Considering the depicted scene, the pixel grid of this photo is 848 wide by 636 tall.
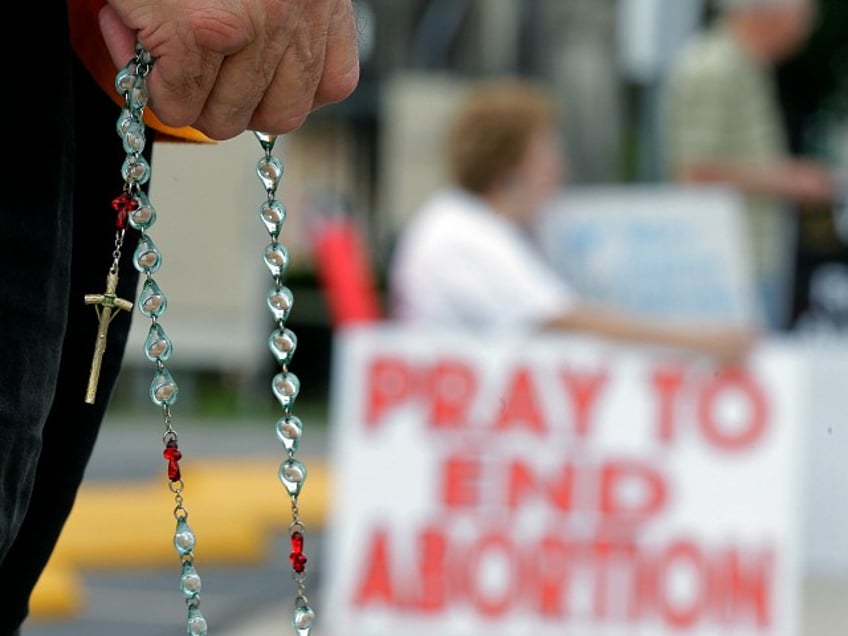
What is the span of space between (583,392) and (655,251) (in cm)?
114

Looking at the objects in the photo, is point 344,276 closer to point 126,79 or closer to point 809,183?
point 809,183

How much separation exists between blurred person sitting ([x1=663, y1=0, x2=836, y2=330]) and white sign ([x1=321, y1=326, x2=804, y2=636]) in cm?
128

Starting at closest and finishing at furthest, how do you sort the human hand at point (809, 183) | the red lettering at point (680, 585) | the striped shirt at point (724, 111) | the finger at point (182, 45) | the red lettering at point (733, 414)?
the finger at point (182, 45), the red lettering at point (680, 585), the red lettering at point (733, 414), the striped shirt at point (724, 111), the human hand at point (809, 183)

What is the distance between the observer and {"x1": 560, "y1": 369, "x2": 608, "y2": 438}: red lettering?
4754 millimetres

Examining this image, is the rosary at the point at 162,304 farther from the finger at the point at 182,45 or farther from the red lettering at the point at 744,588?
the red lettering at the point at 744,588

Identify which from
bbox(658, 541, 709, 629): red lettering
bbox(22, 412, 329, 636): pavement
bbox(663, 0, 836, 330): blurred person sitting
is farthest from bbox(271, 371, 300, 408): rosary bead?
bbox(663, 0, 836, 330): blurred person sitting

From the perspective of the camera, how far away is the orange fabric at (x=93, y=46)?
4.78ft

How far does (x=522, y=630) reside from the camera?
4770mm

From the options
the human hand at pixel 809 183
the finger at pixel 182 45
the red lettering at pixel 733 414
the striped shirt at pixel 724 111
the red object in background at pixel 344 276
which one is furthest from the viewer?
the human hand at pixel 809 183

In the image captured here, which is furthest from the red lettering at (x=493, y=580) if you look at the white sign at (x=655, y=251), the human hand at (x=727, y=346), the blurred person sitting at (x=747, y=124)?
the blurred person sitting at (x=747, y=124)

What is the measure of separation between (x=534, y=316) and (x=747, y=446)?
0.65 metres

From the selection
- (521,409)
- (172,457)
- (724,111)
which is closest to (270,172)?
(172,457)

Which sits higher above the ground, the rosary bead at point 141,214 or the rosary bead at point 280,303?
the rosary bead at point 141,214

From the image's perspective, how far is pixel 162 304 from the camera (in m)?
1.45
